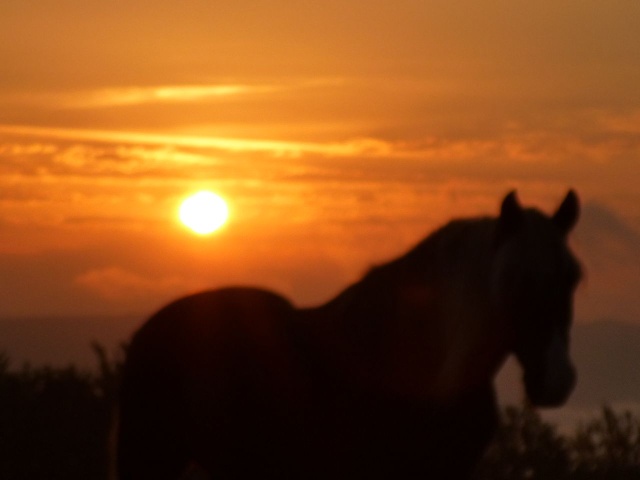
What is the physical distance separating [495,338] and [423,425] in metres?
0.48

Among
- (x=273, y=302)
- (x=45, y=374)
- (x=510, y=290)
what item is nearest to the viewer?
(x=510, y=290)

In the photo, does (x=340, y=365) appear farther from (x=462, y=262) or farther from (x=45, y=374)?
(x=45, y=374)

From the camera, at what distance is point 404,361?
6.34 metres

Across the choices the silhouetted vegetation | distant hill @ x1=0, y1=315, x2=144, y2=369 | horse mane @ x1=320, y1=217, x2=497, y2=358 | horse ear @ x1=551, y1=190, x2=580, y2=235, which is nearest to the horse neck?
horse mane @ x1=320, y1=217, x2=497, y2=358

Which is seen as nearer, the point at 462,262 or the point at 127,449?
the point at 462,262

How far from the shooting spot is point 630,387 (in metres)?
11.8

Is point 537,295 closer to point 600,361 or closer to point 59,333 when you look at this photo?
point 600,361

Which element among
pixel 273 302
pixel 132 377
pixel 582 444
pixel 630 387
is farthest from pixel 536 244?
pixel 630 387

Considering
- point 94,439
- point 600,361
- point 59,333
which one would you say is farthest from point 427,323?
point 59,333

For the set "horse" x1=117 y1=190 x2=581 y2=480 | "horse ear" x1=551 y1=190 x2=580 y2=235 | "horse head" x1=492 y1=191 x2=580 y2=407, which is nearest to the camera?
"horse head" x1=492 y1=191 x2=580 y2=407

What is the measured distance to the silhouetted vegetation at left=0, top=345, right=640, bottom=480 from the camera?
9.97 m

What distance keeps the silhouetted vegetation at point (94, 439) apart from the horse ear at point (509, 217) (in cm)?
406

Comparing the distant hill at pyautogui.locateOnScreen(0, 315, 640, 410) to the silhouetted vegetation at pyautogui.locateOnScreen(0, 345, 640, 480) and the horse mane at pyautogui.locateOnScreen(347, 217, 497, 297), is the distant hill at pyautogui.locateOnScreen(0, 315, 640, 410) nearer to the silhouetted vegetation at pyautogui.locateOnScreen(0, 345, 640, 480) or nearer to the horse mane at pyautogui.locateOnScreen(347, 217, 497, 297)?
the silhouetted vegetation at pyautogui.locateOnScreen(0, 345, 640, 480)

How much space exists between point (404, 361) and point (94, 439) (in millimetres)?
4360
